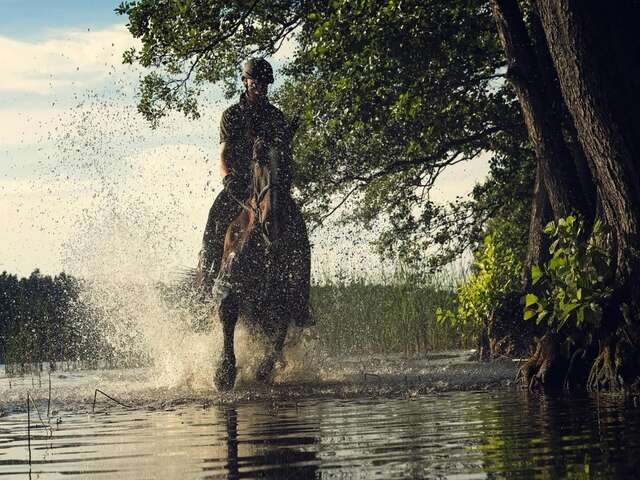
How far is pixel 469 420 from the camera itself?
7785 millimetres

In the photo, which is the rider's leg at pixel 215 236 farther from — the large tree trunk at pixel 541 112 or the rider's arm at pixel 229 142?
the large tree trunk at pixel 541 112

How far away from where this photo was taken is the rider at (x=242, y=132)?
537 inches

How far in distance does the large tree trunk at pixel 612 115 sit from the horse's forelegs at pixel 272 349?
420 centimetres

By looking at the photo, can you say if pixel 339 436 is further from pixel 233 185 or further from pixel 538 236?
pixel 538 236

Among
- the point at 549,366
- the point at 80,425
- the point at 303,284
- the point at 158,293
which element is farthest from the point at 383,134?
the point at 80,425

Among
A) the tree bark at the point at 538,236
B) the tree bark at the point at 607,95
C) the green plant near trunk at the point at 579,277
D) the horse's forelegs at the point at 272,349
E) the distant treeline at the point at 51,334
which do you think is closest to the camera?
the tree bark at the point at 607,95

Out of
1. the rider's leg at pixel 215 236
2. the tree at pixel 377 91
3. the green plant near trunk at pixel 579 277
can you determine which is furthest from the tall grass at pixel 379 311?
the green plant near trunk at pixel 579 277

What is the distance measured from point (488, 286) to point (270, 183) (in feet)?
26.1

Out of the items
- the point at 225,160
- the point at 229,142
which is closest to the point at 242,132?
the point at 229,142

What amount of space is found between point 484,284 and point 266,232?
763 centimetres

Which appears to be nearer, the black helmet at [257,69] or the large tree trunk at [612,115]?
the large tree trunk at [612,115]

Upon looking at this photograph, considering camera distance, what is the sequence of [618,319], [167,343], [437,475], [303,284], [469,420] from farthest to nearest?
[167,343] < [303,284] < [618,319] < [469,420] < [437,475]

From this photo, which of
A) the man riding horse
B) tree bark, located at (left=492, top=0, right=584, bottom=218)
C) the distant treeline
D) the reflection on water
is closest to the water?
the reflection on water

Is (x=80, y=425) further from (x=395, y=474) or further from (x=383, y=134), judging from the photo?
(x=383, y=134)
